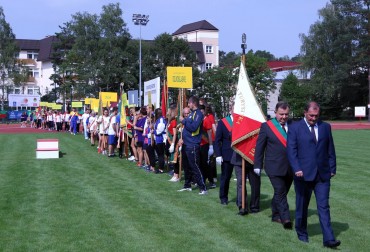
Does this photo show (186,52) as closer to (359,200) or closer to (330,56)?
(330,56)

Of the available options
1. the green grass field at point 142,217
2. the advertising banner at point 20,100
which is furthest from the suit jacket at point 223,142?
the advertising banner at point 20,100

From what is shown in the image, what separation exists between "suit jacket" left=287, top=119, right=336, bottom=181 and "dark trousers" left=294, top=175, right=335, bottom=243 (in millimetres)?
134

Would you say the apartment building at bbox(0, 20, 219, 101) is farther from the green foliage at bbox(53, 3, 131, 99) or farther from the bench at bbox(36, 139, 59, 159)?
the bench at bbox(36, 139, 59, 159)

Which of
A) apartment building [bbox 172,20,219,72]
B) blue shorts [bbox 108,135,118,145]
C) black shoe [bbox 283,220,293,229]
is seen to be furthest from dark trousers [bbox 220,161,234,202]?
apartment building [bbox 172,20,219,72]

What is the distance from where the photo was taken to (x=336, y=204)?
1072 cm

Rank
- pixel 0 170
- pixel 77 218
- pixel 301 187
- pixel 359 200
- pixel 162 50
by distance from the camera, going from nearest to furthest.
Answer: pixel 301 187
pixel 77 218
pixel 359 200
pixel 0 170
pixel 162 50

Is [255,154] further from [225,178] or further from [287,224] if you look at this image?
[225,178]

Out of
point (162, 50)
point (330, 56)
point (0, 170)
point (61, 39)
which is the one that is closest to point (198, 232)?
point (0, 170)

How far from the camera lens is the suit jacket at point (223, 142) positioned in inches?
424

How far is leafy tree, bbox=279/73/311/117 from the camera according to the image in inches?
2864

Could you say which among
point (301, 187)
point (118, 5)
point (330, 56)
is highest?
point (118, 5)

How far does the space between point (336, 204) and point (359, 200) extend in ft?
2.25

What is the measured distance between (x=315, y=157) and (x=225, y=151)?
3.51 metres

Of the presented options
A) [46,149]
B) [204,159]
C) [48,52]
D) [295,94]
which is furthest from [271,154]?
[48,52]
